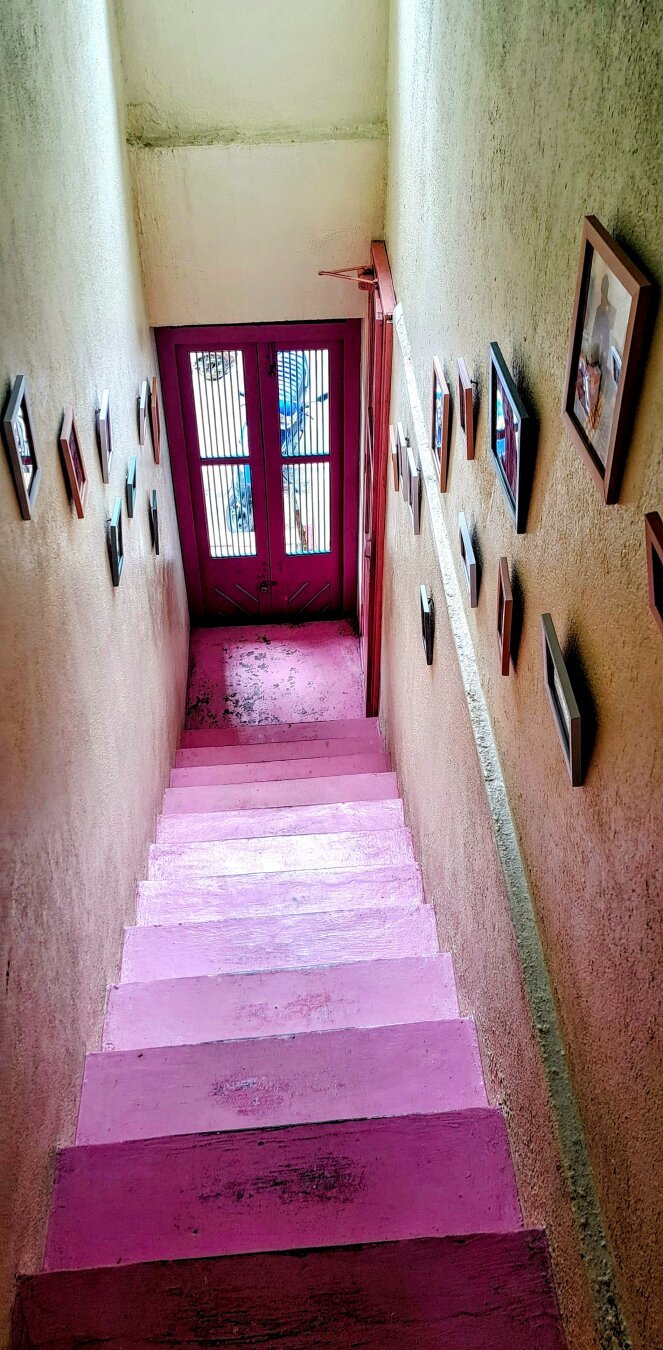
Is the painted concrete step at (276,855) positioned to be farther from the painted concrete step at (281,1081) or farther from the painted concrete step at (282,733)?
the painted concrete step at (282,733)

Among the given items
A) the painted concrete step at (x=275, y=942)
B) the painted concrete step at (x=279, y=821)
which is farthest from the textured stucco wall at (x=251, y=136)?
the painted concrete step at (x=275, y=942)

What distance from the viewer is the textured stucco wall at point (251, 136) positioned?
417 centimetres

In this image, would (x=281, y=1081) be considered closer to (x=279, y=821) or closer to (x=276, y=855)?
(x=276, y=855)

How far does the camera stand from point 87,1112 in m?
2.34

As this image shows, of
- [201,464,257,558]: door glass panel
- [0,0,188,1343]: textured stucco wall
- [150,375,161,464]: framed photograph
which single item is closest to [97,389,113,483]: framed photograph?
[0,0,188,1343]: textured stucco wall

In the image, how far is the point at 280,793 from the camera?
175 inches

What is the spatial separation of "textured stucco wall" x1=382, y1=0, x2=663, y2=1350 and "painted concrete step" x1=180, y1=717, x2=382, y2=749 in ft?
8.61

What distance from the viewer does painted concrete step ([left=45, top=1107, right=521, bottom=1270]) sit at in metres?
1.93

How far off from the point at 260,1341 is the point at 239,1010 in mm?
971

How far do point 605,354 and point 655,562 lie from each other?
0.35 meters

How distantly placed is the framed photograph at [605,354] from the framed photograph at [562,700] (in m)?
0.33

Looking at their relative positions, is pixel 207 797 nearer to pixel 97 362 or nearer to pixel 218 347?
pixel 97 362

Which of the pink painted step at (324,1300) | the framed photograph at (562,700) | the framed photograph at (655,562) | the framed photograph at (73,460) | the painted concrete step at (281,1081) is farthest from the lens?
the framed photograph at (73,460)

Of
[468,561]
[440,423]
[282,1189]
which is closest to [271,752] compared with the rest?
[440,423]
